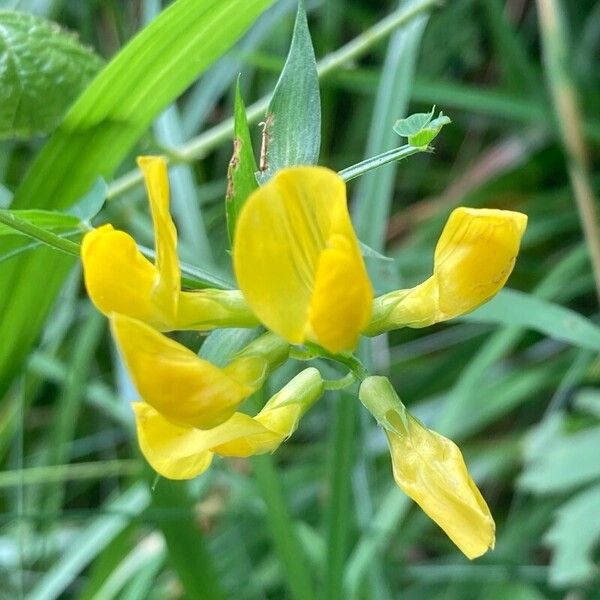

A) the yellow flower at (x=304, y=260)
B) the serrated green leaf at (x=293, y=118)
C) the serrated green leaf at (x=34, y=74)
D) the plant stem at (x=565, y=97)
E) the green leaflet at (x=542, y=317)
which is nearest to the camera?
the yellow flower at (x=304, y=260)

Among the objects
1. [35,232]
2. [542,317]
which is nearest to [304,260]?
[35,232]

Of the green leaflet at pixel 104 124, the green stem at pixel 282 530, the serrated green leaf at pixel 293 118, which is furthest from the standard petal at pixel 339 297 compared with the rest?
the green stem at pixel 282 530

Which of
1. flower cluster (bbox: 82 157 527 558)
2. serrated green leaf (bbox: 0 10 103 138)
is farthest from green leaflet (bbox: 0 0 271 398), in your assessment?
A: flower cluster (bbox: 82 157 527 558)

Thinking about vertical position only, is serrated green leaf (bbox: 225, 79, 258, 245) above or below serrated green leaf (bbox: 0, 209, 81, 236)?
above

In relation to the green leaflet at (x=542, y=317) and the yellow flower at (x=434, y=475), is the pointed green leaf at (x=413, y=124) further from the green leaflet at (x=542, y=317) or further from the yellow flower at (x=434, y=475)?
the green leaflet at (x=542, y=317)

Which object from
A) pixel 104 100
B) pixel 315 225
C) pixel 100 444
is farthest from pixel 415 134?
pixel 100 444

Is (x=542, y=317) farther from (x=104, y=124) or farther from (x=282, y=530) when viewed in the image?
(x=104, y=124)

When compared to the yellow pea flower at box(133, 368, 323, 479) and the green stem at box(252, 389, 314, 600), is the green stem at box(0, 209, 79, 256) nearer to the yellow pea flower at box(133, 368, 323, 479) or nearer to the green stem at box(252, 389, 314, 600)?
the yellow pea flower at box(133, 368, 323, 479)
